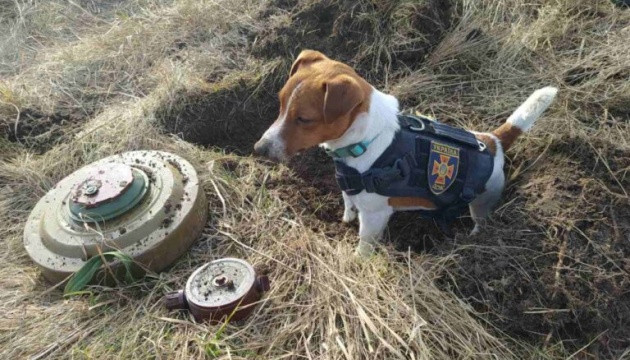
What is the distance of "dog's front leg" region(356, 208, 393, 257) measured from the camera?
290 centimetres

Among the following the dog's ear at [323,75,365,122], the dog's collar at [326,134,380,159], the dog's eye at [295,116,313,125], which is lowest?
the dog's collar at [326,134,380,159]

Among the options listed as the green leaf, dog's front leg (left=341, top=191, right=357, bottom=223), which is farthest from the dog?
the green leaf

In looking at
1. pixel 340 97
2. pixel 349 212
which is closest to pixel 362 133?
pixel 340 97

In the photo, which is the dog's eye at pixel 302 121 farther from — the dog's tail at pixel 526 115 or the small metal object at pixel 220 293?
the dog's tail at pixel 526 115

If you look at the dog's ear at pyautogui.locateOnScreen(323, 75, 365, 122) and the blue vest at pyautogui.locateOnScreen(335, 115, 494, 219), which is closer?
the dog's ear at pyautogui.locateOnScreen(323, 75, 365, 122)

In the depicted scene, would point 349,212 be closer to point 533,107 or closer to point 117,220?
point 533,107

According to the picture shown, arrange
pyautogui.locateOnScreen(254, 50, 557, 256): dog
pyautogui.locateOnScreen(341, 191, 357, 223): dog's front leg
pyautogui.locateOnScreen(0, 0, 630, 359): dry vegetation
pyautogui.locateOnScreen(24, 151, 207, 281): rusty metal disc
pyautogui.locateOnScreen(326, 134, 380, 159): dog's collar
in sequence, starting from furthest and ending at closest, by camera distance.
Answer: pyautogui.locateOnScreen(341, 191, 357, 223): dog's front leg
pyautogui.locateOnScreen(24, 151, 207, 281): rusty metal disc
pyautogui.locateOnScreen(326, 134, 380, 159): dog's collar
pyautogui.locateOnScreen(254, 50, 557, 256): dog
pyautogui.locateOnScreen(0, 0, 630, 359): dry vegetation

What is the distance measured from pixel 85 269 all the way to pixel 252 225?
1.01 meters

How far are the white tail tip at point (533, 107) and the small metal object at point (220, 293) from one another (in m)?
1.81

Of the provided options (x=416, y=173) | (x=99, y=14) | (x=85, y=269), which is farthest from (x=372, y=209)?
(x=99, y=14)

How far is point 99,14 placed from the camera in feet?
20.1

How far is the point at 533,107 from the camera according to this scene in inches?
115

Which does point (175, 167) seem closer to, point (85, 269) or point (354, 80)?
point (85, 269)

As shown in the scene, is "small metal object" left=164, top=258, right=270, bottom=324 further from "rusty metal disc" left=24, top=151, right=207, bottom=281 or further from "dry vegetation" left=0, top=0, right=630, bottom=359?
"rusty metal disc" left=24, top=151, right=207, bottom=281
